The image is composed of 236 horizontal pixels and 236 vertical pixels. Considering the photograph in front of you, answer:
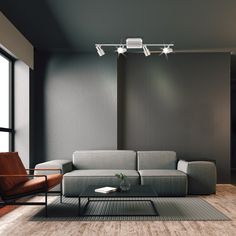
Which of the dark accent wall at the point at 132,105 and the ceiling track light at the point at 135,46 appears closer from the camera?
the ceiling track light at the point at 135,46

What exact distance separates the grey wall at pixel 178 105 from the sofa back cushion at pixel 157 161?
0.48 m

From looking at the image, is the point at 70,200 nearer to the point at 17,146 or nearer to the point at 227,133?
the point at 17,146

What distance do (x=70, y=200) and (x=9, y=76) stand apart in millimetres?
2440

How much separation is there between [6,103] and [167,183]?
301 centimetres

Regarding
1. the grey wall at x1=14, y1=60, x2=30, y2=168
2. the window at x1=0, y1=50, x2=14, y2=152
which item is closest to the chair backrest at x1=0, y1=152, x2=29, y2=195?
the window at x1=0, y1=50, x2=14, y2=152

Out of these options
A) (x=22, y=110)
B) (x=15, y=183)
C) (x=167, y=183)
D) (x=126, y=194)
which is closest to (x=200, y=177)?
(x=167, y=183)

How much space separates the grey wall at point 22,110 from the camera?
5.50 metres

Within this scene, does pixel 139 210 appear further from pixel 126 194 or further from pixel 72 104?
pixel 72 104

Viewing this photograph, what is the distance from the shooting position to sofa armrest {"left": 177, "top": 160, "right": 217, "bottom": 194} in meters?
4.90

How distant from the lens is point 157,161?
544 cm

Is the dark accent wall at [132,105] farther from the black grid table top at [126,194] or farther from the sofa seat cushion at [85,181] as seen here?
the black grid table top at [126,194]

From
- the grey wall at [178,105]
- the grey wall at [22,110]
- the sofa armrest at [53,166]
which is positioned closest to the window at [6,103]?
the grey wall at [22,110]

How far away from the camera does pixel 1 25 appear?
428 centimetres

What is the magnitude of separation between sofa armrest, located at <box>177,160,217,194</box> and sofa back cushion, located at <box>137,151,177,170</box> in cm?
54
